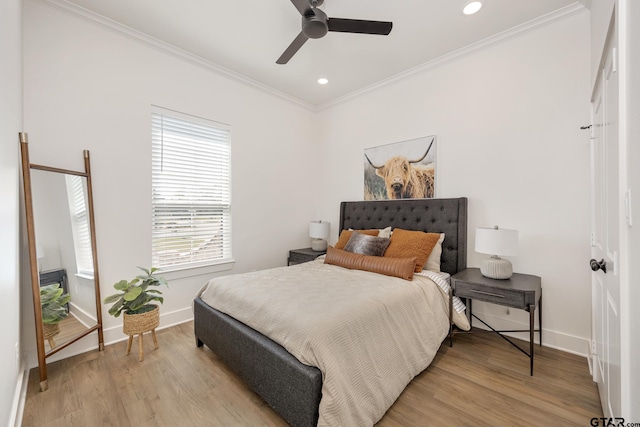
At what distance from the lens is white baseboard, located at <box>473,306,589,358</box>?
2.30m

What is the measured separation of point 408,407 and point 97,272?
273 centimetres

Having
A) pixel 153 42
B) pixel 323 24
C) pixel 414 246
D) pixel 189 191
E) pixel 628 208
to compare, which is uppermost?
pixel 153 42

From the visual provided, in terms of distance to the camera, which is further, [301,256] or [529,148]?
[301,256]

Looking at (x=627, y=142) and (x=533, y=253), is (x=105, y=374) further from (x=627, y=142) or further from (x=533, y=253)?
(x=533, y=253)

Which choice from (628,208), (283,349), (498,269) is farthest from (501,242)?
(283,349)

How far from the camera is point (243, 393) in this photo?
185cm

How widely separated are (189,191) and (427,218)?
108 inches

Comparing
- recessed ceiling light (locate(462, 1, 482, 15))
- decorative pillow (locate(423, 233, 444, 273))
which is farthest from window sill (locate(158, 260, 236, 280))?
recessed ceiling light (locate(462, 1, 482, 15))

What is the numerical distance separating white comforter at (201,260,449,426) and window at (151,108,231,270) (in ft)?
2.98

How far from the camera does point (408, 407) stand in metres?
1.70

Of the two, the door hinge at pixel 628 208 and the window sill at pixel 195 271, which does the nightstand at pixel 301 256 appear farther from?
the door hinge at pixel 628 208

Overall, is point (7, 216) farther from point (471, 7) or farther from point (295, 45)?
point (471, 7)

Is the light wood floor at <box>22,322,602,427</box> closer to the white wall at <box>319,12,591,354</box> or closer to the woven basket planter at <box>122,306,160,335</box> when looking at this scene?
the woven basket planter at <box>122,306,160,335</box>

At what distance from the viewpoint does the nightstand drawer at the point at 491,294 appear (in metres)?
2.06
